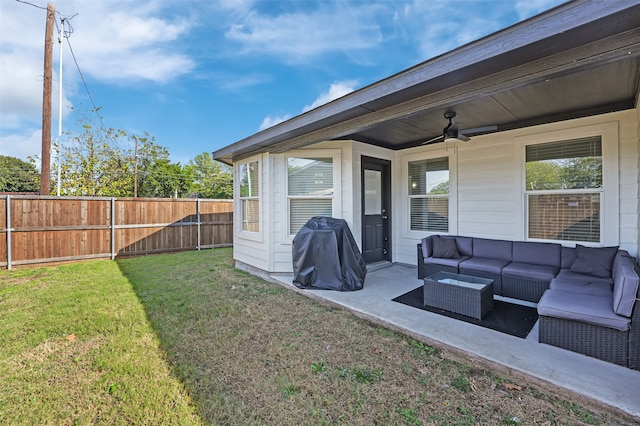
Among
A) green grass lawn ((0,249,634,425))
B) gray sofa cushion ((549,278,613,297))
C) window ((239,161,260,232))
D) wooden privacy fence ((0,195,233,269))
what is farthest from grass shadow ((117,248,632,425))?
wooden privacy fence ((0,195,233,269))

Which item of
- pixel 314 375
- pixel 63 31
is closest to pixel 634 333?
pixel 314 375

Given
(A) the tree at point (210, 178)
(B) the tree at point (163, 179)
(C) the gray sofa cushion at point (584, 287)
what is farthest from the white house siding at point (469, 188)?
(A) the tree at point (210, 178)

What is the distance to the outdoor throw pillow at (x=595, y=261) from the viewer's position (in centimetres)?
326

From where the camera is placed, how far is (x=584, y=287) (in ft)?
9.30

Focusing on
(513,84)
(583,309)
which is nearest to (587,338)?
(583,309)

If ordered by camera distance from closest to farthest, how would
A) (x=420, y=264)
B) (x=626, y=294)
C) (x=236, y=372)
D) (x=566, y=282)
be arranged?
(x=626, y=294)
(x=236, y=372)
(x=566, y=282)
(x=420, y=264)

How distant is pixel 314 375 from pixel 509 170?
4198 mm

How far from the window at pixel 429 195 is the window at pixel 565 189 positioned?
127 cm

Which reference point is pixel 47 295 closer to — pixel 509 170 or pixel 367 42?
pixel 509 170

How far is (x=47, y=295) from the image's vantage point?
14.1 feet

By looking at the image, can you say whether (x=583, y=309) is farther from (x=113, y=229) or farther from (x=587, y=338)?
(x=113, y=229)

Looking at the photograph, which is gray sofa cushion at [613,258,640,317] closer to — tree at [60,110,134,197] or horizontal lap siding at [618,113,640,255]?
horizontal lap siding at [618,113,640,255]

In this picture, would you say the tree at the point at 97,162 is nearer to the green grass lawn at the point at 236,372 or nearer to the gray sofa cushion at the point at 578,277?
the green grass lawn at the point at 236,372

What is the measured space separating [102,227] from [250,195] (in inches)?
186
